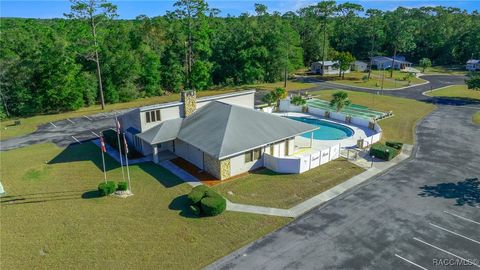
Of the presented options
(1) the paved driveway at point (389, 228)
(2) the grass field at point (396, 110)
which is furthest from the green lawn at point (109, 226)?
(2) the grass field at point (396, 110)

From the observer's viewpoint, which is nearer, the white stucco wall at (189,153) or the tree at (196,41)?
the white stucco wall at (189,153)

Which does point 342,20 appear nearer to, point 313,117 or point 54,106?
point 313,117

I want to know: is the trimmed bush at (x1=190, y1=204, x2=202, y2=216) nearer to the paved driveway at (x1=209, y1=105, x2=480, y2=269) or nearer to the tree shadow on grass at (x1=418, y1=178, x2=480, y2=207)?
the paved driveway at (x1=209, y1=105, x2=480, y2=269)

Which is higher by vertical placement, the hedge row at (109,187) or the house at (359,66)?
the house at (359,66)

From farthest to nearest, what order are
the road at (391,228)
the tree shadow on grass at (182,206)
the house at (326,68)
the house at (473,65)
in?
the house at (473,65)
the house at (326,68)
the tree shadow on grass at (182,206)
the road at (391,228)

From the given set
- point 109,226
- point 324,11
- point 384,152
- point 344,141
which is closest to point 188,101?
point 109,226

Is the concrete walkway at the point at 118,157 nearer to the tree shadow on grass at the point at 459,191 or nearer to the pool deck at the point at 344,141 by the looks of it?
the pool deck at the point at 344,141

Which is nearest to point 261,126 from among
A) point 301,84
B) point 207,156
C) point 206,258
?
point 207,156

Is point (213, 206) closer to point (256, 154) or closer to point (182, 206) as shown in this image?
point (182, 206)
